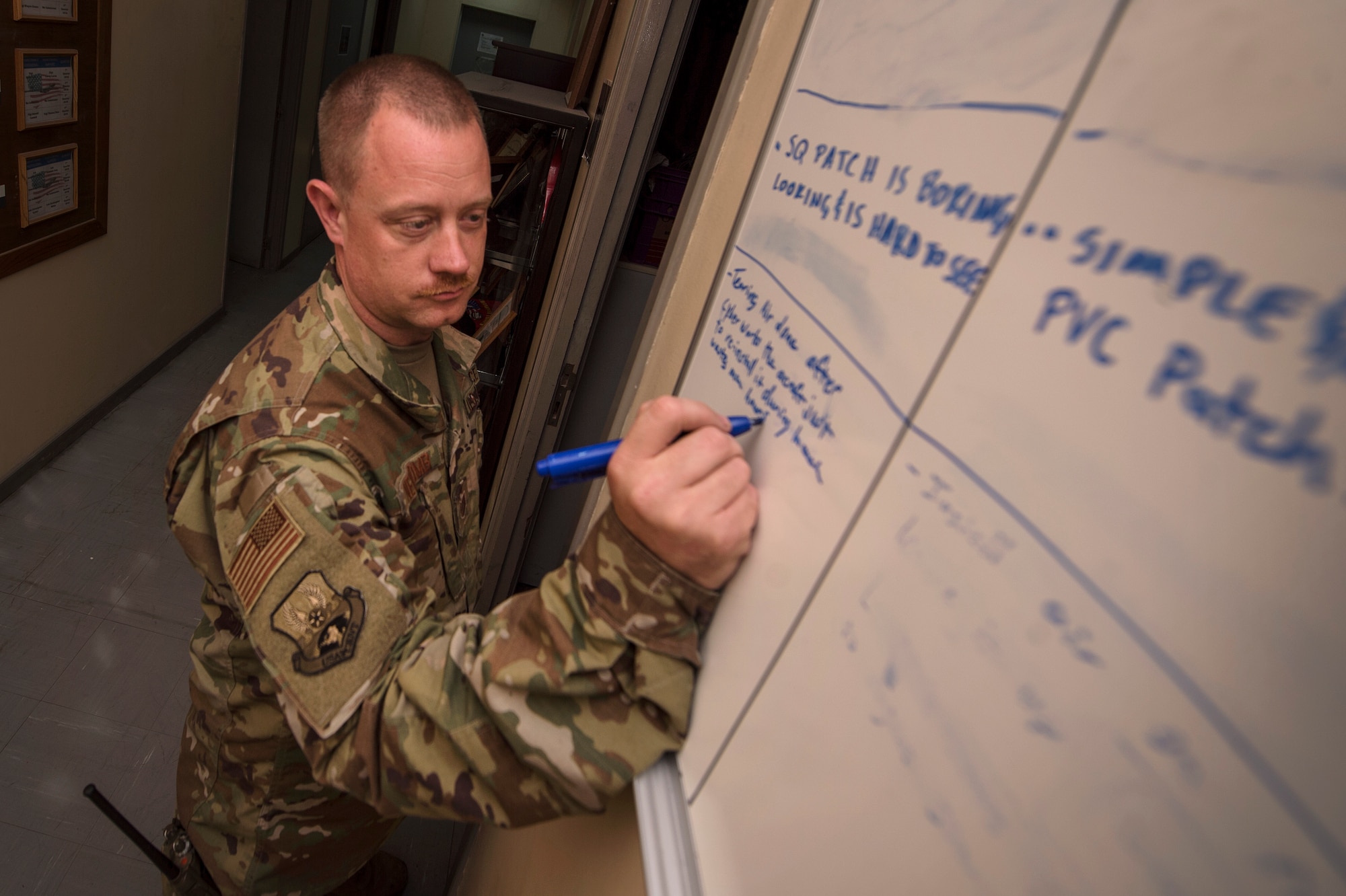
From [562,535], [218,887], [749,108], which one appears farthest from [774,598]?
[562,535]

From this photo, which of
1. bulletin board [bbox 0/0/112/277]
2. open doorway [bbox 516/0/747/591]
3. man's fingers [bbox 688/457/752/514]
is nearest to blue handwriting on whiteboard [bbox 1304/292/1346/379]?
man's fingers [bbox 688/457/752/514]

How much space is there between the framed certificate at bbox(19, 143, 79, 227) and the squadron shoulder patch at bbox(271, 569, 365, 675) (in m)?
2.26

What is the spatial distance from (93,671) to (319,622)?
185 cm

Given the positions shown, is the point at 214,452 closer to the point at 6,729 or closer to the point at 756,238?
the point at 756,238

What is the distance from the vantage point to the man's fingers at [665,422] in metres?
0.55

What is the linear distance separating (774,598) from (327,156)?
105 centimetres

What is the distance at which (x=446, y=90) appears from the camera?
1.05 m

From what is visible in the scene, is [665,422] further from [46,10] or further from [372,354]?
[46,10]

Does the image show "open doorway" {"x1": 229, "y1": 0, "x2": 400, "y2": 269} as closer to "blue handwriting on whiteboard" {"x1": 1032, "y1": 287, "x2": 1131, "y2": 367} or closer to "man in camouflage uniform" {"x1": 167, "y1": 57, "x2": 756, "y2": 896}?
"man in camouflage uniform" {"x1": 167, "y1": 57, "x2": 756, "y2": 896}

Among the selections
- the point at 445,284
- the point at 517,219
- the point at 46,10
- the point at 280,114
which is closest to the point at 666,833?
the point at 445,284

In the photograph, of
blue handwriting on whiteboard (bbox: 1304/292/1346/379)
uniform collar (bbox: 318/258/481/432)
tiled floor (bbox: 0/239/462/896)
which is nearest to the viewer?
blue handwriting on whiteboard (bbox: 1304/292/1346/379)

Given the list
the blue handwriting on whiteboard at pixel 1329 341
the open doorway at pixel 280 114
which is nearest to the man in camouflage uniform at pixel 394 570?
the blue handwriting on whiteboard at pixel 1329 341

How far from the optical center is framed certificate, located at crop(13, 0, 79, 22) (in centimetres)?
182

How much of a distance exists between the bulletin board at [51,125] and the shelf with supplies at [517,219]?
121cm
